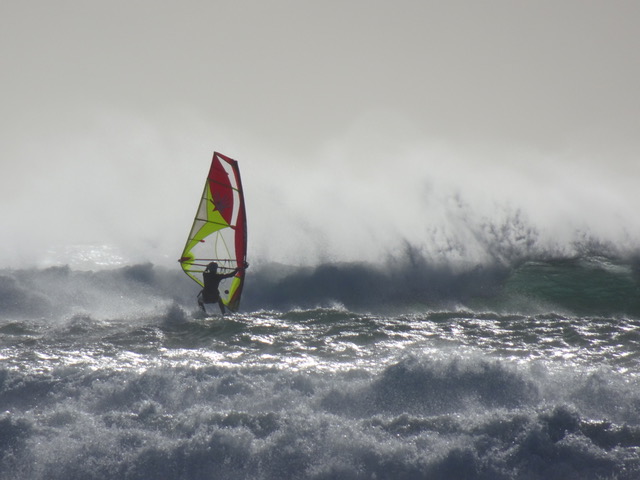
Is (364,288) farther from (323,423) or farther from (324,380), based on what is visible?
(323,423)

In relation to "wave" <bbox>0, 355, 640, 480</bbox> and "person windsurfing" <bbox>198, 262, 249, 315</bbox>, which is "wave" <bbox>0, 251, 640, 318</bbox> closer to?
"person windsurfing" <bbox>198, 262, 249, 315</bbox>

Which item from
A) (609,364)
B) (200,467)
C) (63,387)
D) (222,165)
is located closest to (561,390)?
(609,364)

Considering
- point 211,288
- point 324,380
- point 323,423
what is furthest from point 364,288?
point 323,423

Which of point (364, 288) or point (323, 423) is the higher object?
point (364, 288)

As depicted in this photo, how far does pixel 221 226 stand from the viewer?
1240cm

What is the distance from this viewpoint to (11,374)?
8875 mm

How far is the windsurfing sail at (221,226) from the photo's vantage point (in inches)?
482

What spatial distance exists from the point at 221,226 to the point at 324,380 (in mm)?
4654

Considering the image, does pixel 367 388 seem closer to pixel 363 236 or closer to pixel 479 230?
pixel 363 236

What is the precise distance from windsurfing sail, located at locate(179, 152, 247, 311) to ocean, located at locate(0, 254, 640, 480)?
0.78 meters

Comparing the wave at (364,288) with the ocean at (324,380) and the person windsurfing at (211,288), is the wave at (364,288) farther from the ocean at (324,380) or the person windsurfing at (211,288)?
the person windsurfing at (211,288)

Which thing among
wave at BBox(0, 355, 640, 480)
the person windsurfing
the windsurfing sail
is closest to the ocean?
wave at BBox(0, 355, 640, 480)

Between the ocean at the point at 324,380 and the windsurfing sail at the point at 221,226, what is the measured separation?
0.78 m

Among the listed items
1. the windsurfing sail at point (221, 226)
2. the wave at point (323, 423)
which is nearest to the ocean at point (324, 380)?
the wave at point (323, 423)
